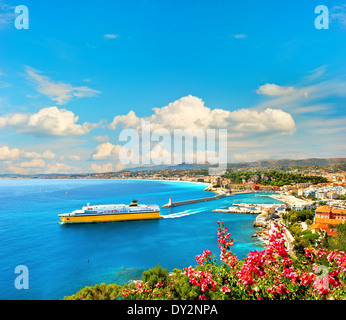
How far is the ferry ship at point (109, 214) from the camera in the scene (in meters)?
16.8

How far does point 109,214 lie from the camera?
Result: 1730 cm

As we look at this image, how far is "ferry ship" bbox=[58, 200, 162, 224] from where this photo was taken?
16825 millimetres

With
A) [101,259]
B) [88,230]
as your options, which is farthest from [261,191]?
[101,259]

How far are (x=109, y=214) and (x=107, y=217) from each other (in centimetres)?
24

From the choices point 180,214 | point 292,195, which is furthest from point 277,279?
point 292,195

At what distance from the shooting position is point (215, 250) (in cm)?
1062

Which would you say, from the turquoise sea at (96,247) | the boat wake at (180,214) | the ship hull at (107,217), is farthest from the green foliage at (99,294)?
the boat wake at (180,214)

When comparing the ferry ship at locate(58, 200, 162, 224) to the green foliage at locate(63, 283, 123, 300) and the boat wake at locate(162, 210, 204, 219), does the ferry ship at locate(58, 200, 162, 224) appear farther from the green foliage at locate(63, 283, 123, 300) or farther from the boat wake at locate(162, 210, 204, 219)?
the green foliage at locate(63, 283, 123, 300)

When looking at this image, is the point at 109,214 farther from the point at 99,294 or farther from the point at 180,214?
the point at 99,294

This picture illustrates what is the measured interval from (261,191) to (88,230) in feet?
89.4

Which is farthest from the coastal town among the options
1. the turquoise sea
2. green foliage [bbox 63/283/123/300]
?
green foliage [bbox 63/283/123/300]

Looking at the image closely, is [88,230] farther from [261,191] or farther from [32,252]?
[261,191]

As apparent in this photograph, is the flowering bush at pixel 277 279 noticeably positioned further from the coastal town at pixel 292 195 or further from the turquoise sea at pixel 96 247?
the turquoise sea at pixel 96 247

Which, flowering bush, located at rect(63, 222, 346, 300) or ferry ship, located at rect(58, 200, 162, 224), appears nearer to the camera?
flowering bush, located at rect(63, 222, 346, 300)
